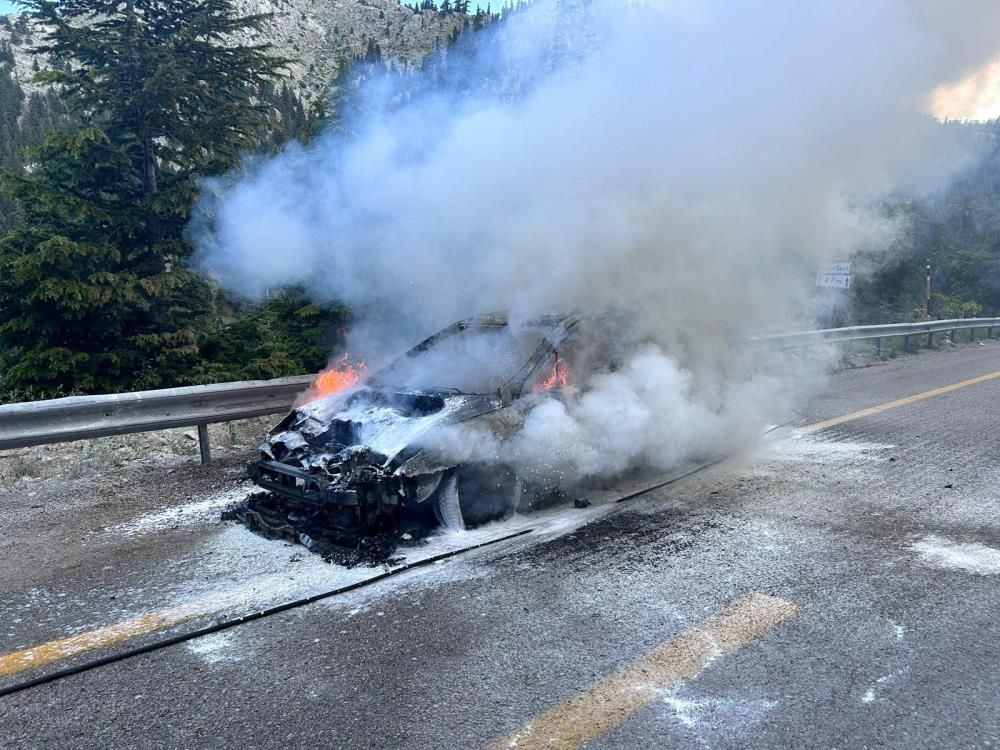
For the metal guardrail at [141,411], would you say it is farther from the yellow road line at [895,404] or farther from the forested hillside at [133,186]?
the yellow road line at [895,404]

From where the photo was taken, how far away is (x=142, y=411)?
243 inches

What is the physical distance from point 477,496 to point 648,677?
81.5 inches

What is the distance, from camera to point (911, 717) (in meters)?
2.63

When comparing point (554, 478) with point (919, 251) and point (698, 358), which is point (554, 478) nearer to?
point (698, 358)

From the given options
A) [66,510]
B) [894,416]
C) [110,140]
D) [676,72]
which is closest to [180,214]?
[110,140]

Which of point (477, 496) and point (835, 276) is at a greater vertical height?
point (835, 276)

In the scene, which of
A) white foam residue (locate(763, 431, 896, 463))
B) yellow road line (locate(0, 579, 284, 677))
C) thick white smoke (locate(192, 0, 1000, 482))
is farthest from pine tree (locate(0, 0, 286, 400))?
white foam residue (locate(763, 431, 896, 463))

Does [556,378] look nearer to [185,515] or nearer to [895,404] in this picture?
[185,515]

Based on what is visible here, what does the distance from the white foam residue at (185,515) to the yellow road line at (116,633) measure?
4.52 ft

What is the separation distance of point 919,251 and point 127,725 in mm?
23220

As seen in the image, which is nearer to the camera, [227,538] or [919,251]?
[227,538]

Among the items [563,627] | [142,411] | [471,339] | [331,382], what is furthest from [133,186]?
[563,627]

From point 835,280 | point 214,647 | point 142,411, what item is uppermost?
point 835,280

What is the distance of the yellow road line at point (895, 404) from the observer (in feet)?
26.0
